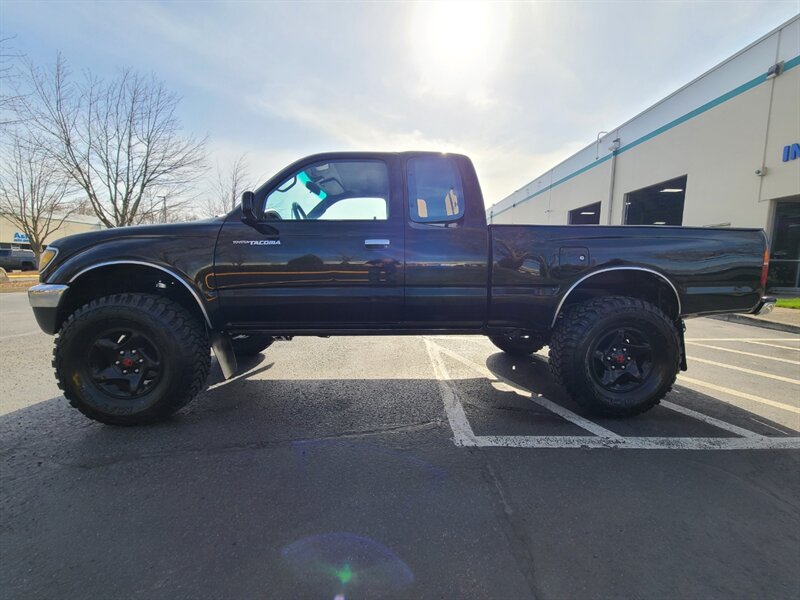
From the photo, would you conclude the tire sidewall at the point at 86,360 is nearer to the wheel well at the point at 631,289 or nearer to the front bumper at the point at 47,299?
the front bumper at the point at 47,299

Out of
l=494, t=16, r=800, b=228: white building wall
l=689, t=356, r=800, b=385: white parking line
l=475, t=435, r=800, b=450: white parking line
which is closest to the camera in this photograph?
l=475, t=435, r=800, b=450: white parking line

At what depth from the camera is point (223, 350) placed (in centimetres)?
331

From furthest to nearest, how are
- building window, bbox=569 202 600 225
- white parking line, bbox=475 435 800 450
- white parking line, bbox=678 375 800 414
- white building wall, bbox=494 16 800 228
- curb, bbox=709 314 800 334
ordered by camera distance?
1. building window, bbox=569 202 600 225
2. white building wall, bbox=494 16 800 228
3. curb, bbox=709 314 800 334
4. white parking line, bbox=678 375 800 414
5. white parking line, bbox=475 435 800 450

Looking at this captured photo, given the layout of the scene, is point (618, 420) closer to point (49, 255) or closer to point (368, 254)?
point (368, 254)

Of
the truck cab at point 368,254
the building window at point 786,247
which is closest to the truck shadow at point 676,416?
the truck cab at point 368,254

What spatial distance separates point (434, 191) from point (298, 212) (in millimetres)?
1248

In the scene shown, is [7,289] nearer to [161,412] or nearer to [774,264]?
[161,412]

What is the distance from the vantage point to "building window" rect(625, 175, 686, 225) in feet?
55.7

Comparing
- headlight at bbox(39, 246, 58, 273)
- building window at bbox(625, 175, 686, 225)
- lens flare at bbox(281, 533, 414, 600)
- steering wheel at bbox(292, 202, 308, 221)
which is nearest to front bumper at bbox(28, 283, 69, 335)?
headlight at bbox(39, 246, 58, 273)

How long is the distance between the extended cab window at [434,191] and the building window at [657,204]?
55.8 ft

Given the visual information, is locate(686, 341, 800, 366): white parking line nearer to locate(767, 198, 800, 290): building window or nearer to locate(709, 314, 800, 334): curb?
locate(709, 314, 800, 334): curb

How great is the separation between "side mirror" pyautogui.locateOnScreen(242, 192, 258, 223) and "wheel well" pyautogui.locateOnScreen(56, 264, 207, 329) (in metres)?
0.75

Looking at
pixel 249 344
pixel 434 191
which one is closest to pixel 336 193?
pixel 434 191

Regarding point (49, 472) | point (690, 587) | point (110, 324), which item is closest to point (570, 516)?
point (690, 587)
